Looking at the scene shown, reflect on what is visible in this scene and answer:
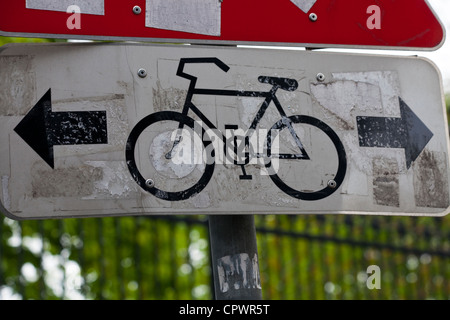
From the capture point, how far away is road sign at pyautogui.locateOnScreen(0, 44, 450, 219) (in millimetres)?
2172

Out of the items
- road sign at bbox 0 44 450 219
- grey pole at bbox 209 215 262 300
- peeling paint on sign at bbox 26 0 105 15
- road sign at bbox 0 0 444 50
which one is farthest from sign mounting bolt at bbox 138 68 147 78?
grey pole at bbox 209 215 262 300

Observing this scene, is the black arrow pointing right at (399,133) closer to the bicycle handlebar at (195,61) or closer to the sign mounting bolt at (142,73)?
the bicycle handlebar at (195,61)

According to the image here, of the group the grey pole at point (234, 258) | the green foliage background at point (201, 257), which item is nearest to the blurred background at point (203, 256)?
the green foliage background at point (201, 257)

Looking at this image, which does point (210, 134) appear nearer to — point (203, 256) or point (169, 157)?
point (169, 157)

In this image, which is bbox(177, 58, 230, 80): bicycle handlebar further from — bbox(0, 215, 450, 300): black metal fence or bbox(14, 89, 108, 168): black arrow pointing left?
bbox(0, 215, 450, 300): black metal fence

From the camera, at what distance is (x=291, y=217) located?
6.88 metres

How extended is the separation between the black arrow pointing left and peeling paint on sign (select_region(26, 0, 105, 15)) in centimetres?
25

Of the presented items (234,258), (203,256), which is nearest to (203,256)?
(203,256)

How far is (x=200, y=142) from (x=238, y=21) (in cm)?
43

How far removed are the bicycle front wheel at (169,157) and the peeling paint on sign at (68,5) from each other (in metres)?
0.37

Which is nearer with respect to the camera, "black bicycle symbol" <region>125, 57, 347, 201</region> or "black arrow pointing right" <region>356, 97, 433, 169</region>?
"black bicycle symbol" <region>125, 57, 347, 201</region>
